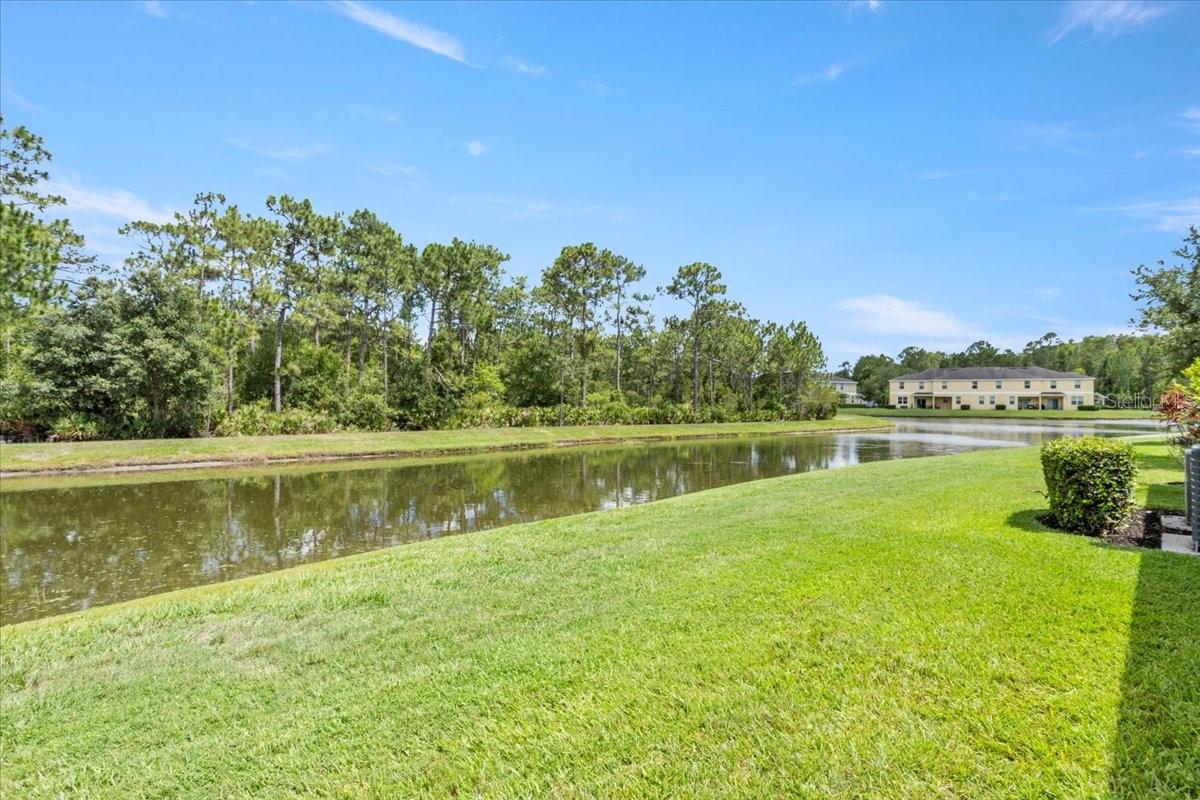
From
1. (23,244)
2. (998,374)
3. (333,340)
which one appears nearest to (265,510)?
(23,244)

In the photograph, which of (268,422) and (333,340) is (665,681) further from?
(333,340)

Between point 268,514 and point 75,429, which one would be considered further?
point 75,429

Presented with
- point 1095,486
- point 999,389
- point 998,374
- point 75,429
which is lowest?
point 75,429

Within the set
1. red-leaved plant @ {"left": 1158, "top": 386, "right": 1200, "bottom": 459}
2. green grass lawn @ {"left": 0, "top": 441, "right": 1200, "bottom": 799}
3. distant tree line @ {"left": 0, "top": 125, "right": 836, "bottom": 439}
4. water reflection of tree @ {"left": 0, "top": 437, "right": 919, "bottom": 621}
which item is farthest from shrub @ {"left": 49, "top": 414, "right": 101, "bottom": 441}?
red-leaved plant @ {"left": 1158, "top": 386, "right": 1200, "bottom": 459}

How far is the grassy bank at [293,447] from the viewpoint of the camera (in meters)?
18.4

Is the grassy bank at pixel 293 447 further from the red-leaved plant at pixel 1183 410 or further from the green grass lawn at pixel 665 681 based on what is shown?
the red-leaved plant at pixel 1183 410

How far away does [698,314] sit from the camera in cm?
4647

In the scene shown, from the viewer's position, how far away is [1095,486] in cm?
544

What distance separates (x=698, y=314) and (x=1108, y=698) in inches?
1774

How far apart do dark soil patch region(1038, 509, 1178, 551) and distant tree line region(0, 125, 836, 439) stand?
20342mm

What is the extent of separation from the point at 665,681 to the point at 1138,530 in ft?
18.3

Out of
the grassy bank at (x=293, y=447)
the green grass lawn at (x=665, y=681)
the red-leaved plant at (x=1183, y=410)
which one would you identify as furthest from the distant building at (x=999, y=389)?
the green grass lawn at (x=665, y=681)

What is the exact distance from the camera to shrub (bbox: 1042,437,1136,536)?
5.41m

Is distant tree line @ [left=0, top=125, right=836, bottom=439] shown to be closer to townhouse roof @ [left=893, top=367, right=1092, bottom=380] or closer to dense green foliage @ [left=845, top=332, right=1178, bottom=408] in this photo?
townhouse roof @ [left=893, top=367, right=1092, bottom=380]
